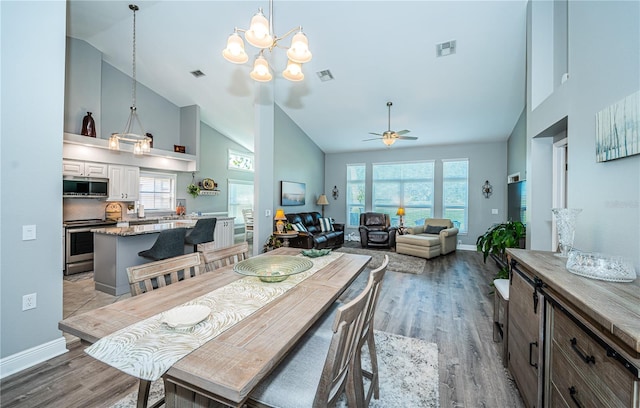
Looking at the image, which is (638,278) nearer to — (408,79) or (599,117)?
(599,117)

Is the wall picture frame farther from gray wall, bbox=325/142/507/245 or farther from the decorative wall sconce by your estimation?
the decorative wall sconce

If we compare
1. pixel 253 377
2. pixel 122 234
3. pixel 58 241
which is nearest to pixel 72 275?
pixel 122 234

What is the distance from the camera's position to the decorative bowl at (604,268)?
1.13 metres

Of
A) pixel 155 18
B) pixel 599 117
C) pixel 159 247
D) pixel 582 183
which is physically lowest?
pixel 159 247

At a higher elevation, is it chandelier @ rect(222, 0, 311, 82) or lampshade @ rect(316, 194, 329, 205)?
chandelier @ rect(222, 0, 311, 82)

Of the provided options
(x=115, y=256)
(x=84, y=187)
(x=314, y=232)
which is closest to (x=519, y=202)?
(x=314, y=232)

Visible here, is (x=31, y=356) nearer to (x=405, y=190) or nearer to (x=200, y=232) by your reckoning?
(x=200, y=232)

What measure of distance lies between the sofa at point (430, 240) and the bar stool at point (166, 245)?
15.2 ft

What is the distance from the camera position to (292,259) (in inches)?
82.2

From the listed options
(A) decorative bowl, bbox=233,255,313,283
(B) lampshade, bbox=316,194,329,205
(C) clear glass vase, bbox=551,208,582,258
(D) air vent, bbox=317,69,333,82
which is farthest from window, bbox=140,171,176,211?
(C) clear glass vase, bbox=551,208,582,258

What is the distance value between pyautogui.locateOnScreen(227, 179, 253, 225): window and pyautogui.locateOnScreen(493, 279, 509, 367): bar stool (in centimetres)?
709

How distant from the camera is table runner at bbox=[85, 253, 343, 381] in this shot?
85 cm

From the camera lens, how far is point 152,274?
154 cm

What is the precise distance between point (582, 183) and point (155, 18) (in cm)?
548
